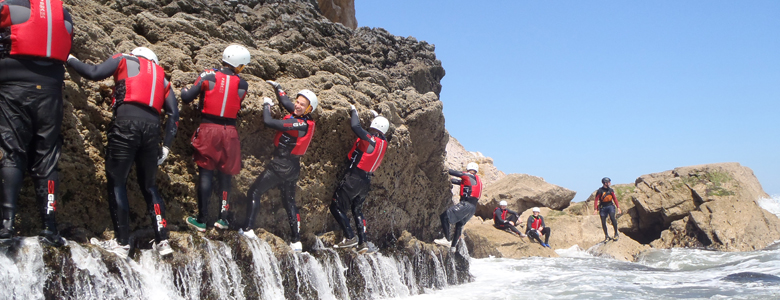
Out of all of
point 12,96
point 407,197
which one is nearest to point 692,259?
point 407,197

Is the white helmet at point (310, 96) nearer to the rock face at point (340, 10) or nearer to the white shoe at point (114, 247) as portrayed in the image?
the white shoe at point (114, 247)

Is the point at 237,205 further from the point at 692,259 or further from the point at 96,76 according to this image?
the point at 692,259

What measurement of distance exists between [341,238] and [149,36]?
3980 millimetres

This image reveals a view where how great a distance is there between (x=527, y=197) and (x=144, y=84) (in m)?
19.1

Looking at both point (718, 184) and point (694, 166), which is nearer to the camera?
point (718, 184)

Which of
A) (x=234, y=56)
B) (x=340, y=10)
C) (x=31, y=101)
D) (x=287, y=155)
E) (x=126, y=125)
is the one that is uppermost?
(x=340, y=10)

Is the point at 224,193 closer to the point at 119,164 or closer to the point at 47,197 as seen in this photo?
the point at 119,164

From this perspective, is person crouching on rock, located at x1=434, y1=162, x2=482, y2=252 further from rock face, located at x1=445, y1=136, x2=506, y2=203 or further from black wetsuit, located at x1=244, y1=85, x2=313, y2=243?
rock face, located at x1=445, y1=136, x2=506, y2=203

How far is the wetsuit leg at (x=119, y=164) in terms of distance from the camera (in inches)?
183

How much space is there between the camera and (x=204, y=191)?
5.51 m

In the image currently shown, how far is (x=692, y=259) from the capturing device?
1507 cm

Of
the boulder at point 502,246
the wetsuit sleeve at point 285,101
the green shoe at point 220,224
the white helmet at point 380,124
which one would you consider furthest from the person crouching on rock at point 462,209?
the green shoe at point 220,224

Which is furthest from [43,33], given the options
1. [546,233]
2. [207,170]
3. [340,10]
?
[340,10]

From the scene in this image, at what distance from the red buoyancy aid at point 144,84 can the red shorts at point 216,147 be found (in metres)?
0.66
